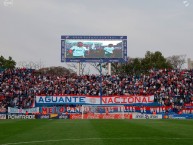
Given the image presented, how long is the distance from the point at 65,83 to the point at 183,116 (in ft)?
55.7

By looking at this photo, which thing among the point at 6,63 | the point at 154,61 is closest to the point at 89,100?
the point at 154,61

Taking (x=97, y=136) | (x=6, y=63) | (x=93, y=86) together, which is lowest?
(x=97, y=136)

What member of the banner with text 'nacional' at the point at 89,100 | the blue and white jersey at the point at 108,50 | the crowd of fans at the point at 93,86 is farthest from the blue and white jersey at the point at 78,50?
the banner with text 'nacional' at the point at 89,100

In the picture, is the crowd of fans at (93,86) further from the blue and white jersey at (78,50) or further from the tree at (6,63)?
the tree at (6,63)

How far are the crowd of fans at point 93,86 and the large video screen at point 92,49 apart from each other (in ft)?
12.8

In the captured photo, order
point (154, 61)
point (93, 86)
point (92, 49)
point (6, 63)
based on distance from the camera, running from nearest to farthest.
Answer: point (92, 49)
point (93, 86)
point (154, 61)
point (6, 63)

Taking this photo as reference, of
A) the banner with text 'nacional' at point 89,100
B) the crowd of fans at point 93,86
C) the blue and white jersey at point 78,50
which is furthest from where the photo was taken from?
the blue and white jersey at point 78,50

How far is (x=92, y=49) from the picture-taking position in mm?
52000

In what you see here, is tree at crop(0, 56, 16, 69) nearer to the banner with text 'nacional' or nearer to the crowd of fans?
the crowd of fans

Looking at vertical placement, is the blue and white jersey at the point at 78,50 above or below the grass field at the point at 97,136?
above

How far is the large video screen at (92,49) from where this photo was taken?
51.9 metres

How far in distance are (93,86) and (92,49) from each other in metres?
5.36

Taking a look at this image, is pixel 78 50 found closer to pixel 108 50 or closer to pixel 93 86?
pixel 108 50

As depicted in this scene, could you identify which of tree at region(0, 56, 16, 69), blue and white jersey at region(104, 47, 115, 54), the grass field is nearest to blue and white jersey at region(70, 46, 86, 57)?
blue and white jersey at region(104, 47, 115, 54)
